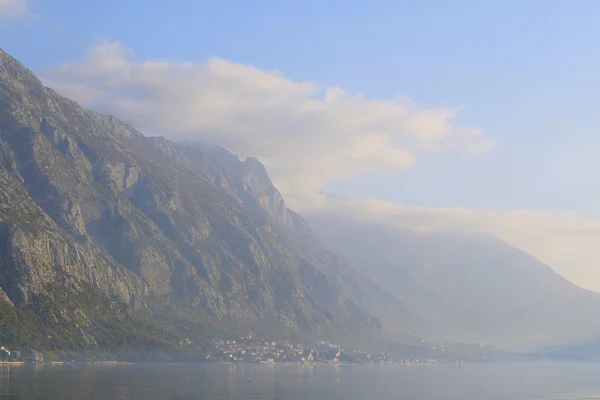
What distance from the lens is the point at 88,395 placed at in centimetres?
17588

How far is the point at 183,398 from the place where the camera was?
183250 millimetres

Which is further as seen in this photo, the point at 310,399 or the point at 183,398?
the point at 310,399

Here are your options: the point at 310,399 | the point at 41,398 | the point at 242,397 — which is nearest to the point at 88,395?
the point at 41,398

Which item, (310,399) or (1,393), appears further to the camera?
(310,399)

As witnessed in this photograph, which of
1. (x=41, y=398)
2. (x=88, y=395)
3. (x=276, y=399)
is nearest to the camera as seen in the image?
(x=41, y=398)

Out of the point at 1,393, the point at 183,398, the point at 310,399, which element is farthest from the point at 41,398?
the point at 310,399

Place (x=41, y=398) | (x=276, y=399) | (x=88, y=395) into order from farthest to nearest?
(x=276, y=399) < (x=88, y=395) < (x=41, y=398)

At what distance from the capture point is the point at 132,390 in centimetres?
19562

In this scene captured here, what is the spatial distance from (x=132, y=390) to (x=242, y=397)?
26.7 metres

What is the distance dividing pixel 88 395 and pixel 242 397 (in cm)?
3774

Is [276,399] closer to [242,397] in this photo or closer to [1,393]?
[242,397]

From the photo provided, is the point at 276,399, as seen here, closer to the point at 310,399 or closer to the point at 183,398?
the point at 310,399

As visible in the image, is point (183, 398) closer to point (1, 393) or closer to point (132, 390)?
point (132, 390)

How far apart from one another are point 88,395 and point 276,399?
146 ft
